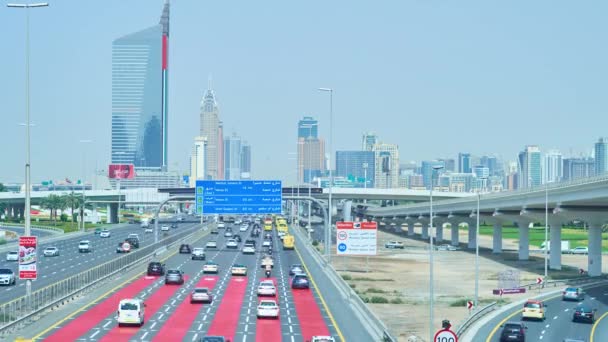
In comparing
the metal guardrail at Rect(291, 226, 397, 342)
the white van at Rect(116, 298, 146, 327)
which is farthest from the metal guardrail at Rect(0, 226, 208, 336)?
the metal guardrail at Rect(291, 226, 397, 342)

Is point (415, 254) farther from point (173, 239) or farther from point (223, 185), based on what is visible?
point (223, 185)

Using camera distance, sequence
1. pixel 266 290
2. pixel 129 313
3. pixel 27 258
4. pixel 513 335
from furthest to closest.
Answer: pixel 266 290 → pixel 129 313 → pixel 513 335 → pixel 27 258

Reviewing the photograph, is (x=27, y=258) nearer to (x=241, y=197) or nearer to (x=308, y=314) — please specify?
(x=308, y=314)

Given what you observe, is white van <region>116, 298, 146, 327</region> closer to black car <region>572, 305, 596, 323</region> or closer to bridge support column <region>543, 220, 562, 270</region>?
black car <region>572, 305, 596, 323</region>

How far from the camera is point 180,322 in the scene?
4791 cm

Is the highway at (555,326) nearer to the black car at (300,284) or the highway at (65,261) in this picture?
the black car at (300,284)

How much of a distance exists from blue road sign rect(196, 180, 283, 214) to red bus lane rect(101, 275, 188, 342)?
15000 mm

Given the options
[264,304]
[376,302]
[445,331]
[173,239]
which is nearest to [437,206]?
[173,239]

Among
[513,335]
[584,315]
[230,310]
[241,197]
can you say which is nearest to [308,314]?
[230,310]

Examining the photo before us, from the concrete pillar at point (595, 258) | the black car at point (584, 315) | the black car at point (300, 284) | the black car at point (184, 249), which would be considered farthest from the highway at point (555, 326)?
the black car at point (184, 249)

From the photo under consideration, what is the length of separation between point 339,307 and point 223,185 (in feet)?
120

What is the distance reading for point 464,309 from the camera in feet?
199

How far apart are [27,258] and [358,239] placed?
41.9m

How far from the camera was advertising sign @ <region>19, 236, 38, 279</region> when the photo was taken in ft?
134
